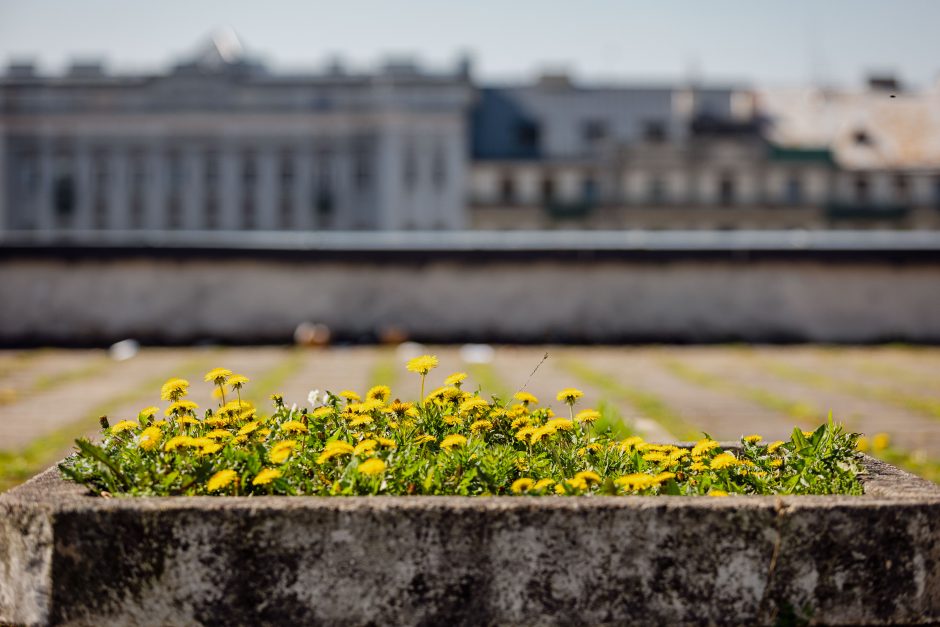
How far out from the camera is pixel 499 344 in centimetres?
1098

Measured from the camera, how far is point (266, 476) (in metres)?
2.42

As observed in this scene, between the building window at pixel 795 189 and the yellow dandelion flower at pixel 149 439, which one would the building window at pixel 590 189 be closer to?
the building window at pixel 795 189

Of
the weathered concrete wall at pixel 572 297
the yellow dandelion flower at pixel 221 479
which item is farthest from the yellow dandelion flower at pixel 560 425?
the weathered concrete wall at pixel 572 297

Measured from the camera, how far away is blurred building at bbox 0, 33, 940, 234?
57406mm

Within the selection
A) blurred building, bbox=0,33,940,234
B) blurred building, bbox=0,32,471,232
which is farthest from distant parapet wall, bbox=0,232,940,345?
blurred building, bbox=0,32,471,232

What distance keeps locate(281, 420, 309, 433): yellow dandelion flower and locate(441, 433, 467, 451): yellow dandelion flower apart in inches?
15.1

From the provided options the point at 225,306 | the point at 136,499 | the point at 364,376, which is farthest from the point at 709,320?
the point at 136,499

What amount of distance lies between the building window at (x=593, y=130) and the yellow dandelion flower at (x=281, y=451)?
190 ft

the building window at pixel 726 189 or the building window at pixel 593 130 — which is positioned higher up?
the building window at pixel 593 130

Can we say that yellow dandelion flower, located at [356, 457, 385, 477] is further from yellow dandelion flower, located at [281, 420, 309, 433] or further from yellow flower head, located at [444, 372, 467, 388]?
yellow flower head, located at [444, 372, 467, 388]

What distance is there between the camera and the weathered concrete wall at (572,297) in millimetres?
11000

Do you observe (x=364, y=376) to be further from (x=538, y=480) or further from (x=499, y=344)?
(x=538, y=480)

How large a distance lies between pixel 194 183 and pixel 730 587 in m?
59.9

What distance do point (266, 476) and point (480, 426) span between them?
0.66 metres
